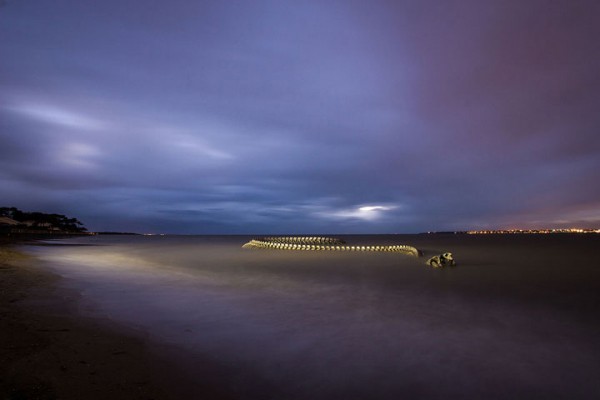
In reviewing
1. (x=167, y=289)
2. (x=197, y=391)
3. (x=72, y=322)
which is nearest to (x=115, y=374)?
(x=197, y=391)

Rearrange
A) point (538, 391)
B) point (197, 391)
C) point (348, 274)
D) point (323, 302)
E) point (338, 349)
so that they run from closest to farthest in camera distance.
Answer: point (197, 391) < point (538, 391) < point (338, 349) < point (323, 302) < point (348, 274)

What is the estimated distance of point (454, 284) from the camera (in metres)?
17.3

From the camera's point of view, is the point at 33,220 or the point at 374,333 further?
the point at 33,220

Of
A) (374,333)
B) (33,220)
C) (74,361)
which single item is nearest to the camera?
(74,361)

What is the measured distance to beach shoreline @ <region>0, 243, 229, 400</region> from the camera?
4.67m

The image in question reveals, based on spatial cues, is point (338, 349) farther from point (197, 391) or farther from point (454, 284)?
point (454, 284)

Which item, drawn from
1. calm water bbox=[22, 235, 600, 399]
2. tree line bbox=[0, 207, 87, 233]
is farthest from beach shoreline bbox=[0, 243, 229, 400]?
tree line bbox=[0, 207, 87, 233]

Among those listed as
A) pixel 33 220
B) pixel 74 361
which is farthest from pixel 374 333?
pixel 33 220

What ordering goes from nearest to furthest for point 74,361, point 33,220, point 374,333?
point 74,361 → point 374,333 → point 33,220

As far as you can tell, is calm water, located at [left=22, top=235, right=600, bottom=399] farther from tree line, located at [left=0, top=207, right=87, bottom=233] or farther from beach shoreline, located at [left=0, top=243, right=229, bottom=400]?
tree line, located at [left=0, top=207, right=87, bottom=233]

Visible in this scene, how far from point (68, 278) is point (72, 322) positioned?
424 inches

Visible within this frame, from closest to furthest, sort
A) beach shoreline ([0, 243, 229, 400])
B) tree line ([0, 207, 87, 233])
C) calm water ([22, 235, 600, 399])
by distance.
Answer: beach shoreline ([0, 243, 229, 400]), calm water ([22, 235, 600, 399]), tree line ([0, 207, 87, 233])

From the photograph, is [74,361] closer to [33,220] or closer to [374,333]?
[374,333]

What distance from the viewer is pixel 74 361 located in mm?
5719
